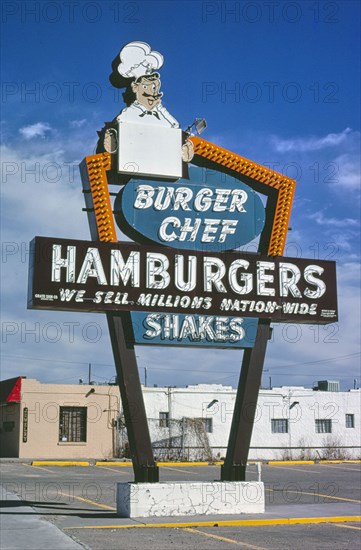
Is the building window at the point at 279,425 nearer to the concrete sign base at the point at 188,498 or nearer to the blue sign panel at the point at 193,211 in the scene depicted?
the concrete sign base at the point at 188,498

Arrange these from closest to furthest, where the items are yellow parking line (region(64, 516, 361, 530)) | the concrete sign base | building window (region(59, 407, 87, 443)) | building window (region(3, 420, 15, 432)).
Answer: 1. yellow parking line (region(64, 516, 361, 530))
2. the concrete sign base
3. building window (region(59, 407, 87, 443))
4. building window (region(3, 420, 15, 432))

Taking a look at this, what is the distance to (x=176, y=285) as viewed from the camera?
1642 centimetres

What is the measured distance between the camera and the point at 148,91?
1694cm

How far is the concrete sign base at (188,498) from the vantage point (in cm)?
1528

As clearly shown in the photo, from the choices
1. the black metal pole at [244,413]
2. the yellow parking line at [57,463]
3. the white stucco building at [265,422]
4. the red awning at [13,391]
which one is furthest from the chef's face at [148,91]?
the red awning at [13,391]

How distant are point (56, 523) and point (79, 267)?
16.6 feet

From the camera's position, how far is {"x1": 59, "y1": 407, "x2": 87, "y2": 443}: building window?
1517 inches

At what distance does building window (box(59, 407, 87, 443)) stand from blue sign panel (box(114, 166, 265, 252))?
23.9 metres

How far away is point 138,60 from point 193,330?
6.25 meters

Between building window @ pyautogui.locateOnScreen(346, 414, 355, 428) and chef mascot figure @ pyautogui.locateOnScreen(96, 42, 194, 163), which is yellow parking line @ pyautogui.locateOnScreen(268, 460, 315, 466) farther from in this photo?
chef mascot figure @ pyautogui.locateOnScreen(96, 42, 194, 163)

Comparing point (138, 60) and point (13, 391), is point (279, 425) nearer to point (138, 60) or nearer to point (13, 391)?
point (13, 391)

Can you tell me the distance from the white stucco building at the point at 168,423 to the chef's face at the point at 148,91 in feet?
77.4

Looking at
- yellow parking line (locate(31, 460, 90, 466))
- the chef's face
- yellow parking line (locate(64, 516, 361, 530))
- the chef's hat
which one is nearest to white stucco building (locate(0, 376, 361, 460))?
yellow parking line (locate(31, 460, 90, 466))

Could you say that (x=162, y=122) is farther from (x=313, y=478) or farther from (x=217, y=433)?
(x=217, y=433)
